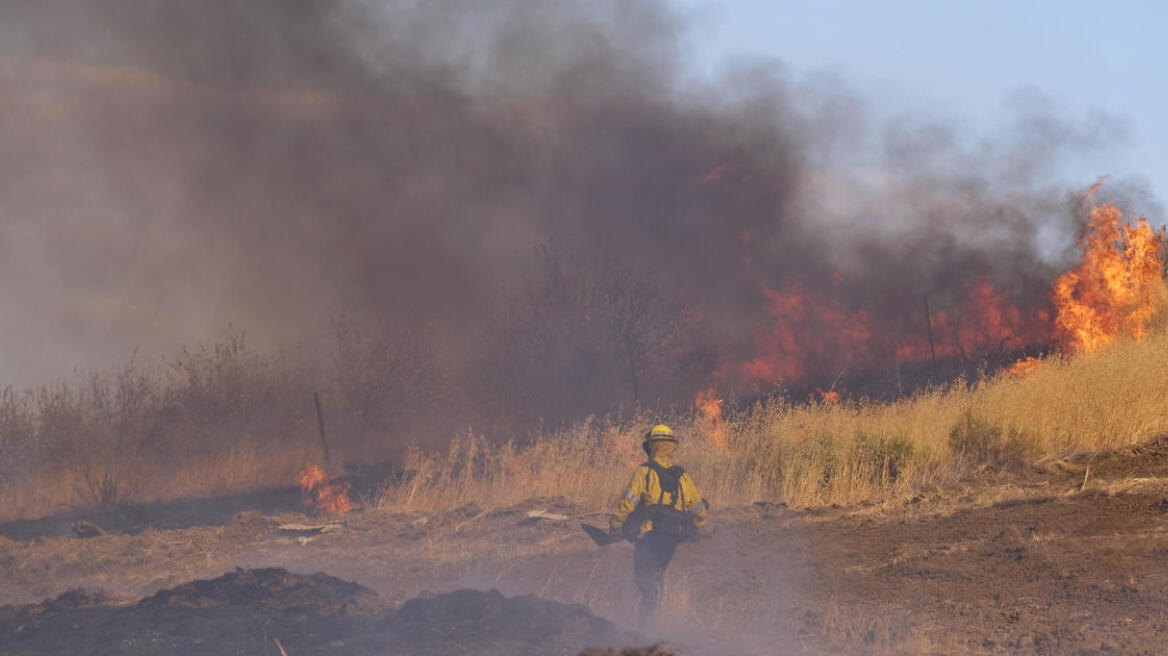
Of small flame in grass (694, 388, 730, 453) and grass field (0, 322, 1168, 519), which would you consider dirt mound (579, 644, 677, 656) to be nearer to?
grass field (0, 322, 1168, 519)

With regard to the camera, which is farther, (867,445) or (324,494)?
(324,494)

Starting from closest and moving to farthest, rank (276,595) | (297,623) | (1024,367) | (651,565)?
(651,565), (297,623), (276,595), (1024,367)

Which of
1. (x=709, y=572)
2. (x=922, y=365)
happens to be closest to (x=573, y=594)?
(x=709, y=572)

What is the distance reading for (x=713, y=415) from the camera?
57.7 ft

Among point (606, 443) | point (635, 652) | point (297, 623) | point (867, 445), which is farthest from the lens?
point (606, 443)

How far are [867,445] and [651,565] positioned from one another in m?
7.00

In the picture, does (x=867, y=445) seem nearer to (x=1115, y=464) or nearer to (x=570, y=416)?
(x=1115, y=464)

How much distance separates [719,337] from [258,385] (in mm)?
10561

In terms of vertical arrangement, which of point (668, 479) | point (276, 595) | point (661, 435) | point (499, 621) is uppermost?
point (661, 435)

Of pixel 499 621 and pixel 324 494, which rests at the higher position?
pixel 324 494

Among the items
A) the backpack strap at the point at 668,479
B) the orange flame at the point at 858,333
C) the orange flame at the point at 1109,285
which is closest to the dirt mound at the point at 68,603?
the backpack strap at the point at 668,479

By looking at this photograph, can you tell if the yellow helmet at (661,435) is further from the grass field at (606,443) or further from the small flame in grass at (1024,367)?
the small flame in grass at (1024,367)

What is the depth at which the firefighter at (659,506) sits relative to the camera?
7.70 meters

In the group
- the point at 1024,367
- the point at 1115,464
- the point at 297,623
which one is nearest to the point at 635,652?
the point at 297,623
